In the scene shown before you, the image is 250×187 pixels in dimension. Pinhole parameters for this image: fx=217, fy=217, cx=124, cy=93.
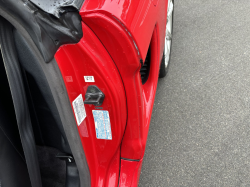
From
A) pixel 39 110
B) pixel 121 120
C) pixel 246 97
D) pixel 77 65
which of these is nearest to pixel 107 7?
pixel 77 65

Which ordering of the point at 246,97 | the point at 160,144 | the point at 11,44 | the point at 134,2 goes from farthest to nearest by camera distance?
the point at 246,97 → the point at 160,144 → the point at 134,2 → the point at 11,44

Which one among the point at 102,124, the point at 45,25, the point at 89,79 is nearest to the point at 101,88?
the point at 89,79

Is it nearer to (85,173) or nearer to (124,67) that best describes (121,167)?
(85,173)

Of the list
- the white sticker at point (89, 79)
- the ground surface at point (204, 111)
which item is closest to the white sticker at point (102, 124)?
the white sticker at point (89, 79)

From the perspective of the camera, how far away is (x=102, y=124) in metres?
0.89

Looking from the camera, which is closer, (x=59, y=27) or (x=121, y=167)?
(x=59, y=27)

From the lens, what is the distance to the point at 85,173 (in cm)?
91

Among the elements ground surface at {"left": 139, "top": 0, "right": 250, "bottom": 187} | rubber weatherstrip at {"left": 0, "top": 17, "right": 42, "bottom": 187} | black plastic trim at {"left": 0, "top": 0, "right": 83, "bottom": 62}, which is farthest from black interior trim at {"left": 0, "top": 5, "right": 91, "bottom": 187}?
ground surface at {"left": 139, "top": 0, "right": 250, "bottom": 187}

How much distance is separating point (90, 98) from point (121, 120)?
0.18 m

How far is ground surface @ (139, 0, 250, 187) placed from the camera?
151cm

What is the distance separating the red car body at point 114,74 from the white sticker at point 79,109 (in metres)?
0.02

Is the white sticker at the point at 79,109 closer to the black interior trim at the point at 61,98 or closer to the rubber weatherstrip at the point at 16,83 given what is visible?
the black interior trim at the point at 61,98

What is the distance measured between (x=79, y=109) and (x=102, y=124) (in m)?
0.13

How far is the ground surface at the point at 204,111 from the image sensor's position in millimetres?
1506
